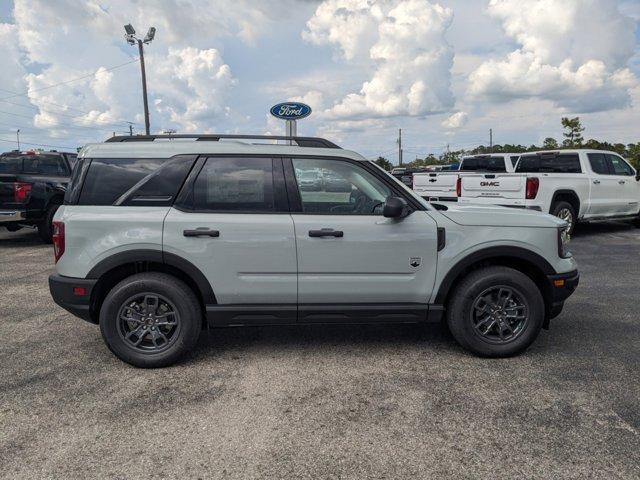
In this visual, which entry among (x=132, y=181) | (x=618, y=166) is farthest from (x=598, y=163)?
(x=132, y=181)

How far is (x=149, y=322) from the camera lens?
13.0 ft

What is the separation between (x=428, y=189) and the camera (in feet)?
39.5

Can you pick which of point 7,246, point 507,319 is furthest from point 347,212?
point 7,246

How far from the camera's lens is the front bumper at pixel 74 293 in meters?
3.87

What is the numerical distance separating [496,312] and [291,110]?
914cm

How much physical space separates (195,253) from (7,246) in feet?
28.3

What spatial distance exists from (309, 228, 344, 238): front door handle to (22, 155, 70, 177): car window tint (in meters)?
9.02

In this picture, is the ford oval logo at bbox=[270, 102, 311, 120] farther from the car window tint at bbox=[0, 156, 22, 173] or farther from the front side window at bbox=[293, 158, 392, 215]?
the front side window at bbox=[293, 158, 392, 215]

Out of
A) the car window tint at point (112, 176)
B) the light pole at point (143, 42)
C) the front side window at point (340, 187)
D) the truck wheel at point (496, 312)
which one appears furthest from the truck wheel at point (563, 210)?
the light pole at point (143, 42)

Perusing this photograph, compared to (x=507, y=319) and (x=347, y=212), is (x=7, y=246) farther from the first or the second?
(x=507, y=319)

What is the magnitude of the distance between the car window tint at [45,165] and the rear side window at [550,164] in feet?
33.7

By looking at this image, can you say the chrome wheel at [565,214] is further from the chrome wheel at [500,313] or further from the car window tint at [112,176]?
the car window tint at [112,176]

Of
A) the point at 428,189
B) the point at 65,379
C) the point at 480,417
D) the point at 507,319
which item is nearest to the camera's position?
the point at 480,417

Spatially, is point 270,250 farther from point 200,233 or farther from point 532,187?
point 532,187
